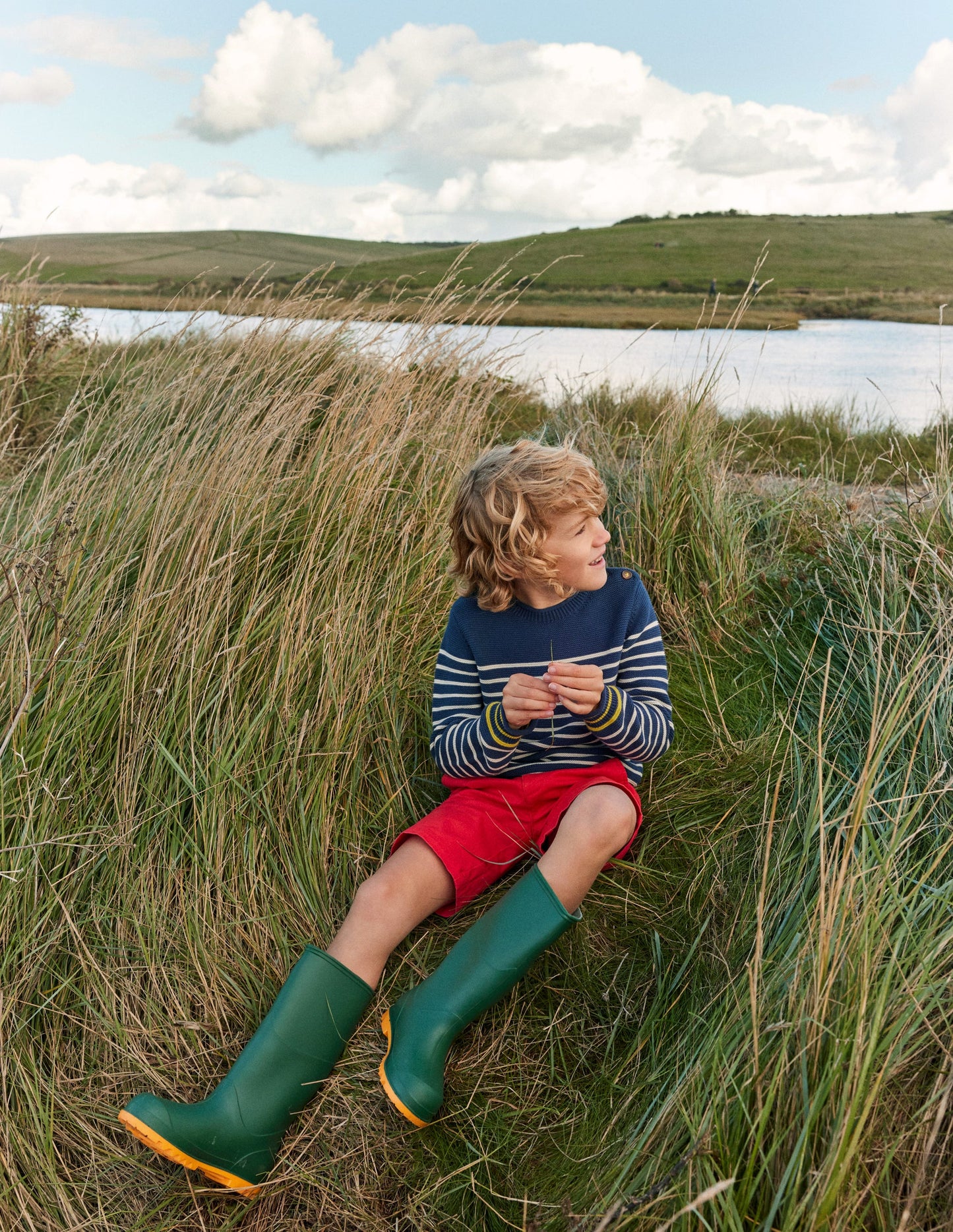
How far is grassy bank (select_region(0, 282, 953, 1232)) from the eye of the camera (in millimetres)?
1253

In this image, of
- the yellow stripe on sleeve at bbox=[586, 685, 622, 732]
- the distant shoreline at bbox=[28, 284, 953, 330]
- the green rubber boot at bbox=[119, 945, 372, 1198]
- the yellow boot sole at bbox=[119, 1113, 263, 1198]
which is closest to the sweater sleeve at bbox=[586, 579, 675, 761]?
the yellow stripe on sleeve at bbox=[586, 685, 622, 732]

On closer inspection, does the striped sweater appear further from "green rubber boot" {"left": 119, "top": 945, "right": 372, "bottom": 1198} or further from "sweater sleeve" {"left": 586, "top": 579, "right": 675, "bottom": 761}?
"green rubber boot" {"left": 119, "top": 945, "right": 372, "bottom": 1198}

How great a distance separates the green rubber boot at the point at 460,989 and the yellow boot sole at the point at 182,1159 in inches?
2.4

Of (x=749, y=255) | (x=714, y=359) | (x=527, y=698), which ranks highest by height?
(x=749, y=255)

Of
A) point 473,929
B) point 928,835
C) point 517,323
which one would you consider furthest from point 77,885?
point 517,323

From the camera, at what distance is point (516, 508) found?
1.91m

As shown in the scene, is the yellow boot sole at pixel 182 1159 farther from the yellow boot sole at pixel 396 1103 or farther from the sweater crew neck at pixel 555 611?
the sweater crew neck at pixel 555 611

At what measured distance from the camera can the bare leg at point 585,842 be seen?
179cm

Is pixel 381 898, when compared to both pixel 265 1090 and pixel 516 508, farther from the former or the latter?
pixel 516 508

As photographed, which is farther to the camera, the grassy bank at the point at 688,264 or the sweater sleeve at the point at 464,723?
the grassy bank at the point at 688,264

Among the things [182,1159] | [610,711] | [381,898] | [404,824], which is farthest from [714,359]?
[182,1159]

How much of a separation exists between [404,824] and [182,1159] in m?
0.88

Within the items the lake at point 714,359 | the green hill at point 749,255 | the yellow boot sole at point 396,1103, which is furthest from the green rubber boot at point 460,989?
the green hill at point 749,255

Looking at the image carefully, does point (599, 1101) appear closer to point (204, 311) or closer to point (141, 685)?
point (141, 685)
